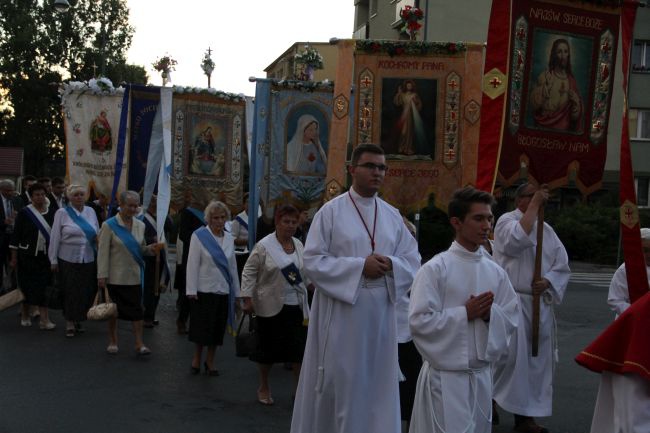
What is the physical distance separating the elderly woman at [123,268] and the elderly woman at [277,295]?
261cm

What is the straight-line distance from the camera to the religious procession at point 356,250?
516cm

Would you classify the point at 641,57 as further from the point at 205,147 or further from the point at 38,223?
the point at 38,223

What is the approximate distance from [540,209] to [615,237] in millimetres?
25332

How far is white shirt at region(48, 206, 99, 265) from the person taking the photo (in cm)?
1230

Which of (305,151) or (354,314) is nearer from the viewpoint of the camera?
(354,314)

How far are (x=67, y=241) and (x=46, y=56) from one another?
4985cm

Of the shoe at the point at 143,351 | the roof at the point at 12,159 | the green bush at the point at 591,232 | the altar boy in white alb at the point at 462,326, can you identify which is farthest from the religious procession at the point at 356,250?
the roof at the point at 12,159

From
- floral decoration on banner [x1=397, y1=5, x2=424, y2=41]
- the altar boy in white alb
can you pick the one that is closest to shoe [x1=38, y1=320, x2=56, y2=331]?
floral decoration on banner [x1=397, y1=5, x2=424, y2=41]

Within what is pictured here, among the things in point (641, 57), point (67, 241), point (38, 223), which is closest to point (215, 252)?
point (67, 241)

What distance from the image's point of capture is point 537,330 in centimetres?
786

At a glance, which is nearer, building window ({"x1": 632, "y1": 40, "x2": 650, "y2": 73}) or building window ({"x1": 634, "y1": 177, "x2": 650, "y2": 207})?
building window ({"x1": 632, "y1": 40, "x2": 650, "y2": 73})

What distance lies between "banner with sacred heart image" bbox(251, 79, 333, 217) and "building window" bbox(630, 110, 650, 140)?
30336mm

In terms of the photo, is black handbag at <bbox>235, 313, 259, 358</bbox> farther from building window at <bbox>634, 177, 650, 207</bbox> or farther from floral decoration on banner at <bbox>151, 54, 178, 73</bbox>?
building window at <bbox>634, 177, 650, 207</bbox>

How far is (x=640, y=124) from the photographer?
39875 millimetres
